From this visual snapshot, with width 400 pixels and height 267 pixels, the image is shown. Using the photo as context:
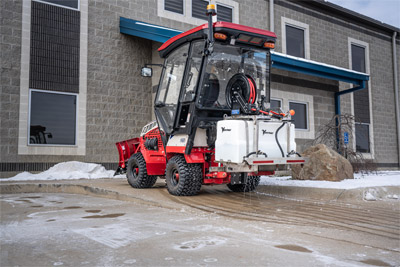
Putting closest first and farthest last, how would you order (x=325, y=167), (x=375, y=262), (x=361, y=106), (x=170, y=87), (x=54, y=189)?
(x=375, y=262)
(x=170, y=87)
(x=325, y=167)
(x=54, y=189)
(x=361, y=106)

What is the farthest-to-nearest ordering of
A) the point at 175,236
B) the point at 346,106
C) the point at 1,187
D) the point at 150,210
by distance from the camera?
the point at 346,106
the point at 1,187
the point at 150,210
the point at 175,236

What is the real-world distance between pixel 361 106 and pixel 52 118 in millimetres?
15105

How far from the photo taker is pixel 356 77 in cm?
1611

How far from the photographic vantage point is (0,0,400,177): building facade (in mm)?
10758

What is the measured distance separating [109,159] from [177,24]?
5696 mm

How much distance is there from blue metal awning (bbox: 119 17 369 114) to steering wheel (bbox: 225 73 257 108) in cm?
543

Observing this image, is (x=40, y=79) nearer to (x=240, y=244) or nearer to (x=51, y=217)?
(x=51, y=217)

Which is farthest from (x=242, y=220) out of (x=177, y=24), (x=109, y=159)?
(x=177, y=24)

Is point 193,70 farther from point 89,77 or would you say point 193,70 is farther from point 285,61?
point 285,61

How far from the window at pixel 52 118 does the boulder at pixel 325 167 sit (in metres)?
7.18

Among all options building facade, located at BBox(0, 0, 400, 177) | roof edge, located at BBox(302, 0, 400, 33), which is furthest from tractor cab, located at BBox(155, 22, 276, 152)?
roof edge, located at BBox(302, 0, 400, 33)

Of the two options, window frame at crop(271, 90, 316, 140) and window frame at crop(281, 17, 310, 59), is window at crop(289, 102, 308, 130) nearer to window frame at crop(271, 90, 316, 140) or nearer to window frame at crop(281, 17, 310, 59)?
window frame at crop(271, 90, 316, 140)

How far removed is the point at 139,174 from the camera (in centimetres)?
793

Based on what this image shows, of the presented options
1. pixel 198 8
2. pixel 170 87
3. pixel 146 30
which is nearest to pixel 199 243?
pixel 170 87
